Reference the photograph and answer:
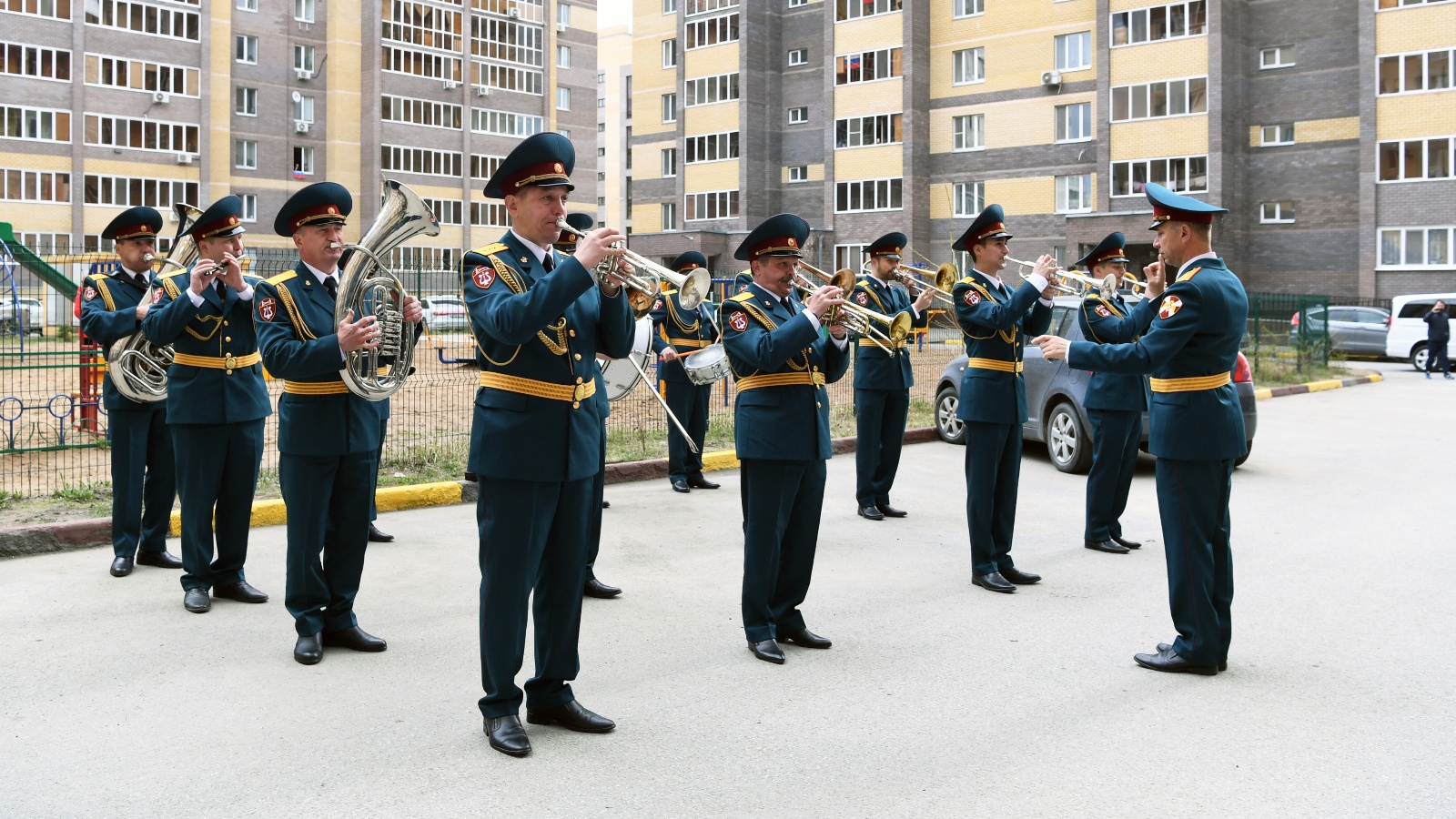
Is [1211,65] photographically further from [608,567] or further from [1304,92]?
[608,567]

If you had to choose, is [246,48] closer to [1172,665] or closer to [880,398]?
[880,398]

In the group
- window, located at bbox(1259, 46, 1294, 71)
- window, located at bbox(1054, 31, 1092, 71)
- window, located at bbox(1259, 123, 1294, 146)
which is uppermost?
window, located at bbox(1054, 31, 1092, 71)

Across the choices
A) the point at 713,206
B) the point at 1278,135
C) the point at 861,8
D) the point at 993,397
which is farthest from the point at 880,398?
the point at 713,206

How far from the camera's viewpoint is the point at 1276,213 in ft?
155

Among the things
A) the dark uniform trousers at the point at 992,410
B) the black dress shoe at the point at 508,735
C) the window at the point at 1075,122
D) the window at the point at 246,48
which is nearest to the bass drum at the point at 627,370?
the dark uniform trousers at the point at 992,410

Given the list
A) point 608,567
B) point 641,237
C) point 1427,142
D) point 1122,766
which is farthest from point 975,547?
point 641,237

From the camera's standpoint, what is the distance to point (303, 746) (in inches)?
187

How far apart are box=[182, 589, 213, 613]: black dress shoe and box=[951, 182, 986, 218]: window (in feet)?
159

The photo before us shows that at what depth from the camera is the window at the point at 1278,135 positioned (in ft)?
153

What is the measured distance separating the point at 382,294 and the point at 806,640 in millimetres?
2888

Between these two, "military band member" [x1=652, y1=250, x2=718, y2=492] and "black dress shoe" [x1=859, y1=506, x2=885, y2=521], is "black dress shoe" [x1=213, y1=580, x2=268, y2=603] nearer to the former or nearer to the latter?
"military band member" [x1=652, y1=250, x2=718, y2=492]

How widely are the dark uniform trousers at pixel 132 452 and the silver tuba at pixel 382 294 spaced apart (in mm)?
2179

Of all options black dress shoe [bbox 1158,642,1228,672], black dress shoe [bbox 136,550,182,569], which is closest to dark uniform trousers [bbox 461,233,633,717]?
black dress shoe [bbox 1158,642,1228,672]

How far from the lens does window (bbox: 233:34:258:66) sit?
199 feet
